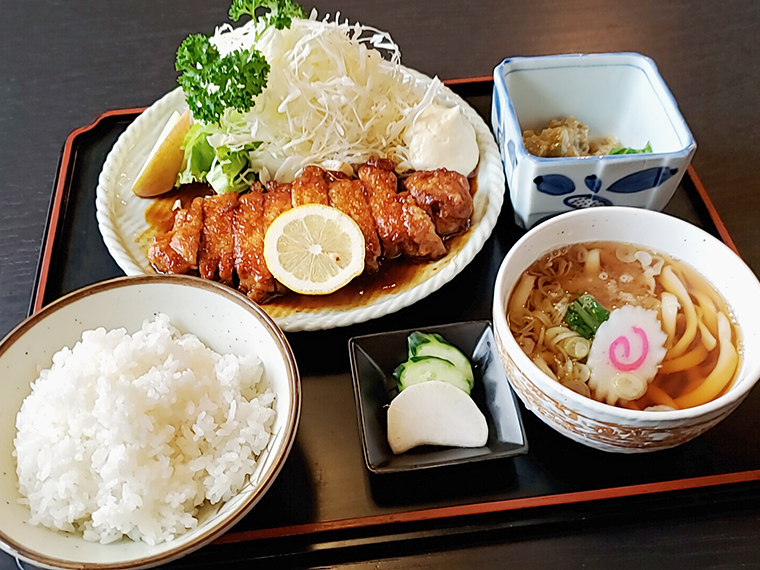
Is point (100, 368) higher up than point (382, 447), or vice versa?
point (100, 368)

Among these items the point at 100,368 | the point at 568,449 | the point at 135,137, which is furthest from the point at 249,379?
the point at 135,137

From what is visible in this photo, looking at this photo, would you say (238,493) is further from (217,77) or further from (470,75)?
(470,75)

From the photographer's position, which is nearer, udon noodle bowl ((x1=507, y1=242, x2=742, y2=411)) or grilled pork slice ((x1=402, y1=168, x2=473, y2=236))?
udon noodle bowl ((x1=507, y1=242, x2=742, y2=411))

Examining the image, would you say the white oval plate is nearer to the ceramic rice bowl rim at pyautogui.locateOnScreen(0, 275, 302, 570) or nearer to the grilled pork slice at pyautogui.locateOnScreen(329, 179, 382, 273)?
the grilled pork slice at pyautogui.locateOnScreen(329, 179, 382, 273)

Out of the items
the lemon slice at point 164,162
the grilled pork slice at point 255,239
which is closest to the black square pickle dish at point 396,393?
the grilled pork slice at point 255,239

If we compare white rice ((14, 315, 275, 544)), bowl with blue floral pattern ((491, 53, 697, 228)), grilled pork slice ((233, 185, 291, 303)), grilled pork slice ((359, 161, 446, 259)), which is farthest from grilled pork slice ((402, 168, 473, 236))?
white rice ((14, 315, 275, 544))

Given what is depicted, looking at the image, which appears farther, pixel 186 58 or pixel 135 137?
pixel 135 137

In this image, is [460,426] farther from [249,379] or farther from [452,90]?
[452,90]
